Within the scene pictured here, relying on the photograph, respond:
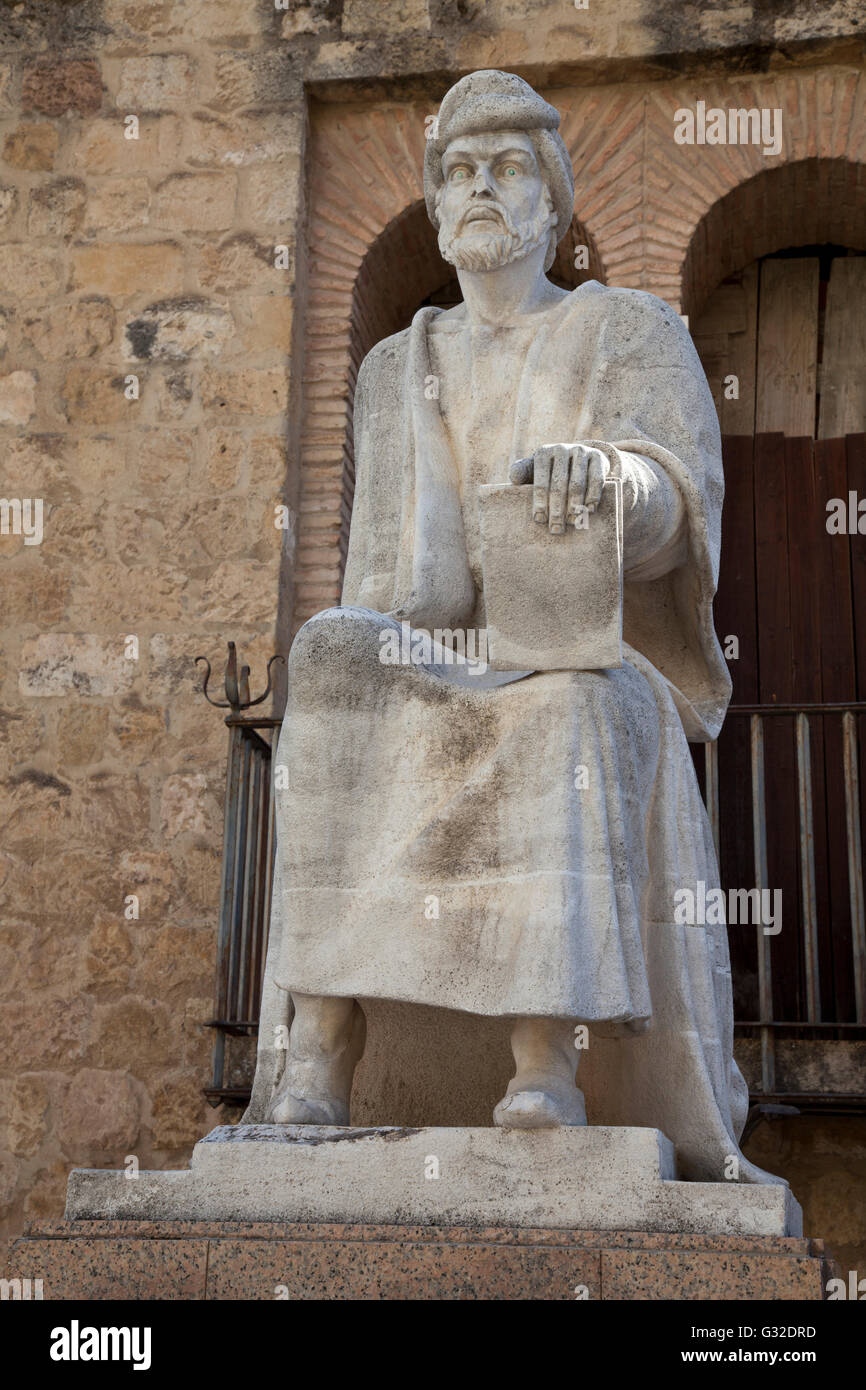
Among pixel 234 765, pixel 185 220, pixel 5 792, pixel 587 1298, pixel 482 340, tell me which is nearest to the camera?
pixel 587 1298

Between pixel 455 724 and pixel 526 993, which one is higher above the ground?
pixel 455 724

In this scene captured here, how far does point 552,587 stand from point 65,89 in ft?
17.3

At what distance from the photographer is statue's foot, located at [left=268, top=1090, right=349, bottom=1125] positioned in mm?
3148

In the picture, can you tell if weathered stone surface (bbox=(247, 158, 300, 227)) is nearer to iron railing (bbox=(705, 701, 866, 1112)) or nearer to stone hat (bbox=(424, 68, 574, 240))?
iron railing (bbox=(705, 701, 866, 1112))

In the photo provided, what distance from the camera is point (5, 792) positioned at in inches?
269

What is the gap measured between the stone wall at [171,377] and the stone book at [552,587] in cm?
360

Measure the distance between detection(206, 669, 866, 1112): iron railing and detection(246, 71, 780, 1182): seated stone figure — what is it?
7.24 feet

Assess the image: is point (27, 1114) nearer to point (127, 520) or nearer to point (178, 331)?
point (127, 520)

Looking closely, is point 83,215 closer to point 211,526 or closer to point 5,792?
point 211,526

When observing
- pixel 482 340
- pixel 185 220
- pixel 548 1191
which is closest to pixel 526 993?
pixel 548 1191

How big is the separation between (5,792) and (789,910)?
2.97 m

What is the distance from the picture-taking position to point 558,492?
3.20 m

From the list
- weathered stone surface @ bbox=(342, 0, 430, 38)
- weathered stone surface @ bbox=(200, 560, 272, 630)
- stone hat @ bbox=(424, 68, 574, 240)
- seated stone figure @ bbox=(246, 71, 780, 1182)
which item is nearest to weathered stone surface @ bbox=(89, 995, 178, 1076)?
weathered stone surface @ bbox=(200, 560, 272, 630)

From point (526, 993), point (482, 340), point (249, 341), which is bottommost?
point (526, 993)
